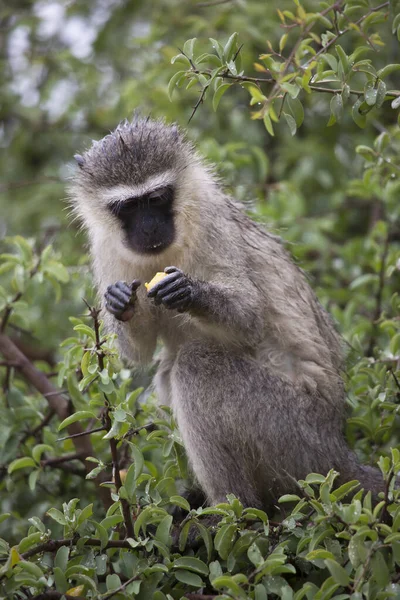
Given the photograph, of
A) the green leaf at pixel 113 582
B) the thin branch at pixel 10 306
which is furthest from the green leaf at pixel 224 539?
the thin branch at pixel 10 306

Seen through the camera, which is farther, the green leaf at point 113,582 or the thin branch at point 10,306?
the thin branch at point 10,306

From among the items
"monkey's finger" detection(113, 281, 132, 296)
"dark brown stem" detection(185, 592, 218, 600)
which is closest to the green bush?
"dark brown stem" detection(185, 592, 218, 600)

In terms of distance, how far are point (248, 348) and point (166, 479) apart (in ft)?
3.57

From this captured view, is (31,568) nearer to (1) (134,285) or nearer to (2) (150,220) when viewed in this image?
(1) (134,285)

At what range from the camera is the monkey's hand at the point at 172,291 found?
417 centimetres

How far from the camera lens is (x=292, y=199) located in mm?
6172

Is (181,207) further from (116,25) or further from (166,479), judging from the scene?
(116,25)

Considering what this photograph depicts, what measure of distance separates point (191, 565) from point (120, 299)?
1.52 m

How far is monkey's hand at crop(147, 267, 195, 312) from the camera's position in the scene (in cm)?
417

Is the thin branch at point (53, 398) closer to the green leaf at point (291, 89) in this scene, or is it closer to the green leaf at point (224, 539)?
the green leaf at point (224, 539)

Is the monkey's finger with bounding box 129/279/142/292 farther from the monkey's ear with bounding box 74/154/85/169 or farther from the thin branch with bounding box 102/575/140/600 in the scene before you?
the thin branch with bounding box 102/575/140/600

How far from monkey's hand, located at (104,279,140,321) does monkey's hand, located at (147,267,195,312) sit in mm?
150

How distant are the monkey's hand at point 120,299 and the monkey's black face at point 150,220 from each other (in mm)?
302

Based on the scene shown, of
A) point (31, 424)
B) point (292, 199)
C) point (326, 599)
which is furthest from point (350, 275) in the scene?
point (326, 599)
